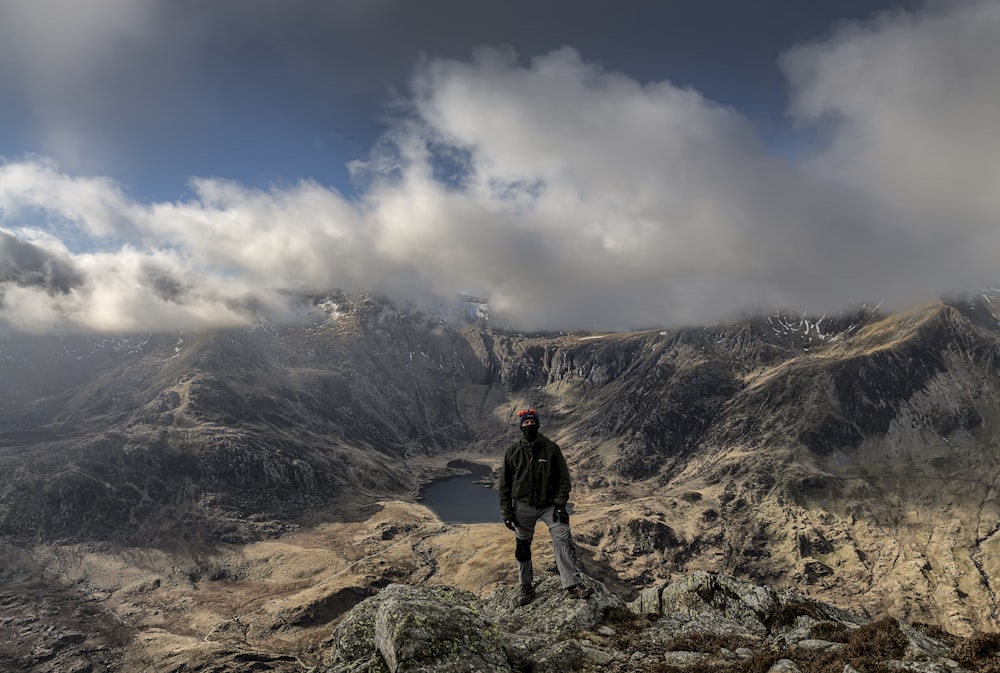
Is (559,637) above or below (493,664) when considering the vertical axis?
below

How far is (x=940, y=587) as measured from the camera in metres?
181

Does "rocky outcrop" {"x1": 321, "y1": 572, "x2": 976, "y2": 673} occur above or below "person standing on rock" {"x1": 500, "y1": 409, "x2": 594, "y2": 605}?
below

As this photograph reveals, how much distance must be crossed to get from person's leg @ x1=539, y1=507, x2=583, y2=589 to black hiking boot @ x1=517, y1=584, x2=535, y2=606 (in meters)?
2.10

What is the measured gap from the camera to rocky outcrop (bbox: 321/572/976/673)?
14312 mm

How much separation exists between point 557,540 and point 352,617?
872cm

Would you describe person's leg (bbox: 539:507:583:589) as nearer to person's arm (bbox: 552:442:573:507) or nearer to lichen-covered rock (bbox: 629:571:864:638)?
person's arm (bbox: 552:442:573:507)

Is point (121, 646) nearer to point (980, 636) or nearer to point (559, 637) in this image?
point (559, 637)

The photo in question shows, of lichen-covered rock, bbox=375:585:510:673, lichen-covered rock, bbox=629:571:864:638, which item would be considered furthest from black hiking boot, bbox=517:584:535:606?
lichen-covered rock, bbox=375:585:510:673

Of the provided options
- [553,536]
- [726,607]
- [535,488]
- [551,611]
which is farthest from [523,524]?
[726,607]

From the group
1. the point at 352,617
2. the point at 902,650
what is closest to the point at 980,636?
the point at 902,650

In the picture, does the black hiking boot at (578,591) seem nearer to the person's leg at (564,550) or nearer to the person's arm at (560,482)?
the person's leg at (564,550)

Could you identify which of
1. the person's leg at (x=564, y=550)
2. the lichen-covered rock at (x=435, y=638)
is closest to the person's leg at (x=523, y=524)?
the person's leg at (x=564, y=550)

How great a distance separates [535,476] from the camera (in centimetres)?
2031

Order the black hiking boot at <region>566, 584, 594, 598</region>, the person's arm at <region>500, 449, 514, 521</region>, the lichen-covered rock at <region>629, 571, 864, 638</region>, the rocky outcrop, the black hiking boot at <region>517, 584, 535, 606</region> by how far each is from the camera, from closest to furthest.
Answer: the rocky outcrop, the person's arm at <region>500, 449, 514, 521</region>, the lichen-covered rock at <region>629, 571, 864, 638</region>, the black hiking boot at <region>566, 584, 594, 598</region>, the black hiking boot at <region>517, 584, 535, 606</region>
